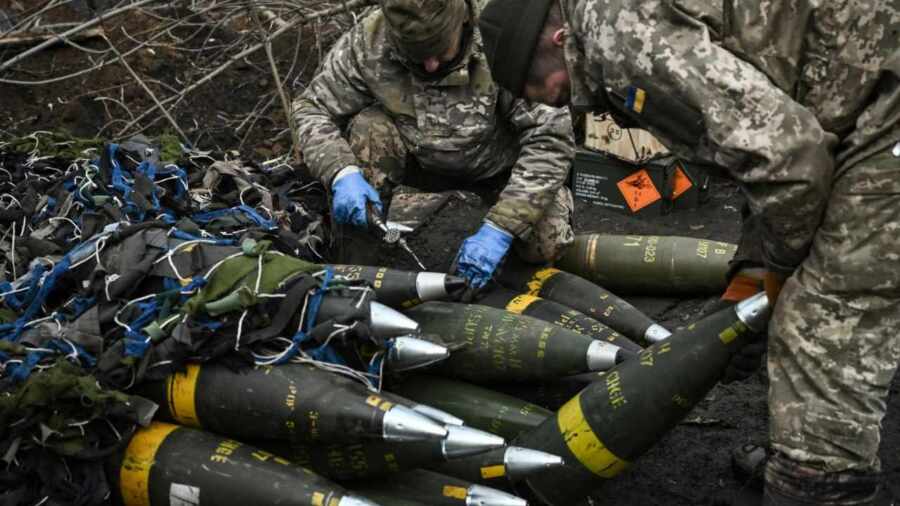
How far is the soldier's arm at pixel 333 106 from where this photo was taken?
4699 millimetres

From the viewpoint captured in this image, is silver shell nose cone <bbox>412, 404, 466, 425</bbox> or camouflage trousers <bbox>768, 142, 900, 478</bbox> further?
silver shell nose cone <bbox>412, 404, 466, 425</bbox>

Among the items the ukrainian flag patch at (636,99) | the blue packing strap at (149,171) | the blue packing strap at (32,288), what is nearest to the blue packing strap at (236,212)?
the blue packing strap at (149,171)

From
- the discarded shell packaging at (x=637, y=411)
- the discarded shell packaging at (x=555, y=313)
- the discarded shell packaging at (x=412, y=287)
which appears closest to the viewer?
the discarded shell packaging at (x=637, y=411)

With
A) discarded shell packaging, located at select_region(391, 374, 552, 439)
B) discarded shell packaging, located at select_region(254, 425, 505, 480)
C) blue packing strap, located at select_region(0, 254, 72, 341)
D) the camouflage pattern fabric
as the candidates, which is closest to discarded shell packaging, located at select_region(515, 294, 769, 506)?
discarded shell packaging, located at select_region(391, 374, 552, 439)

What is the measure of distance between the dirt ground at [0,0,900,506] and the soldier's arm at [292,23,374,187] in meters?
0.50

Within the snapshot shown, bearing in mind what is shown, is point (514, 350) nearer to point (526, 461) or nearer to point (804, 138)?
point (526, 461)

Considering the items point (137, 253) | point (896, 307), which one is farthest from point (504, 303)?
point (896, 307)

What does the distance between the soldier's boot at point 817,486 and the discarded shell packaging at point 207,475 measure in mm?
1107

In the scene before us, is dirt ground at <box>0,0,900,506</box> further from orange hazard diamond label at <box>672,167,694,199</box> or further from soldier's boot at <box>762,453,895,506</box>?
Answer: soldier's boot at <box>762,453,895,506</box>

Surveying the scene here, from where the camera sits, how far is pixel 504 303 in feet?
13.6

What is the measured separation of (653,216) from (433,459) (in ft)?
9.93

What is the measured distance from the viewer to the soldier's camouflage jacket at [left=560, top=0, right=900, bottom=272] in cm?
252

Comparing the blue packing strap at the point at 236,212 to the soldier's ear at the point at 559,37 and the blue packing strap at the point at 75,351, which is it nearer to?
the blue packing strap at the point at 75,351

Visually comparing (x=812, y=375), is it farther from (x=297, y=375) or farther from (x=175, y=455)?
(x=175, y=455)
